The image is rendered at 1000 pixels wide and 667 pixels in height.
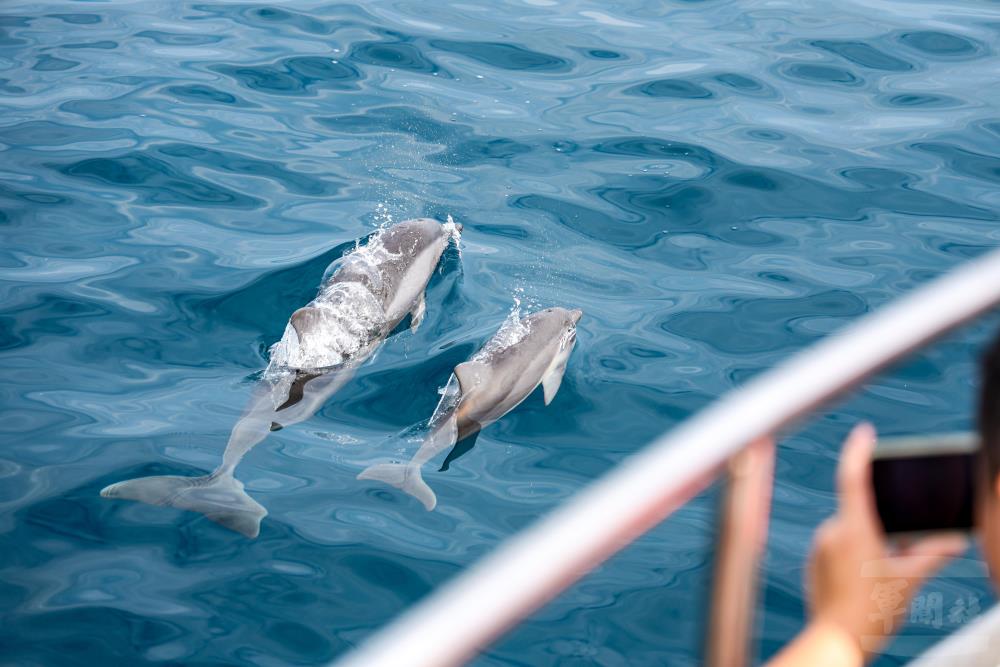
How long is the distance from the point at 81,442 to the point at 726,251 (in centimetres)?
434

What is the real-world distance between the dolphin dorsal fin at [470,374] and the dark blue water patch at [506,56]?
531cm

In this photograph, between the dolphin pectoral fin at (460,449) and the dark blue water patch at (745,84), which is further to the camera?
the dark blue water patch at (745,84)

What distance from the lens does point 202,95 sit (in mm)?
9836

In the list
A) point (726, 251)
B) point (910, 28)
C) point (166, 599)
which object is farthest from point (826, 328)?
point (910, 28)

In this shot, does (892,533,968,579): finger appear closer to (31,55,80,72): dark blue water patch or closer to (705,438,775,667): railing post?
(705,438,775,667): railing post

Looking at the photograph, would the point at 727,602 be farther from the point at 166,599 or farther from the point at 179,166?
the point at 179,166

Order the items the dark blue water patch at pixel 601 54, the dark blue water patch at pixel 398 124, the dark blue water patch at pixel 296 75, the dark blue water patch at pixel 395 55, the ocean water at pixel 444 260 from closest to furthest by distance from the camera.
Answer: the ocean water at pixel 444 260 < the dark blue water patch at pixel 398 124 < the dark blue water patch at pixel 296 75 < the dark blue water patch at pixel 395 55 < the dark blue water patch at pixel 601 54

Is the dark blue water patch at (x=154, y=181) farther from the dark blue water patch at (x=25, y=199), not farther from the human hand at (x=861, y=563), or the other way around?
the human hand at (x=861, y=563)

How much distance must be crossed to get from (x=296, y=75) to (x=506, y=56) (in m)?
2.10

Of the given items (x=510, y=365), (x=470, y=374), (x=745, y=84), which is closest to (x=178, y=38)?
(x=745, y=84)

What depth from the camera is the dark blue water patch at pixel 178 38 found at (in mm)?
10883

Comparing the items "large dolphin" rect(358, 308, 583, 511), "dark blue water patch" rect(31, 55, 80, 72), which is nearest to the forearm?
"large dolphin" rect(358, 308, 583, 511)

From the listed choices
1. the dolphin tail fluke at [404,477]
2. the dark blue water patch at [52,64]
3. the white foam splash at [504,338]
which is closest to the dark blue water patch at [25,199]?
the dark blue water patch at [52,64]

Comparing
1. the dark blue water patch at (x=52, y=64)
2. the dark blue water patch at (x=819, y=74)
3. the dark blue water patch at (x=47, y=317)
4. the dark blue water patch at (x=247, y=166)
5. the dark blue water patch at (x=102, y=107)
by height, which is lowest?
the dark blue water patch at (x=47, y=317)
